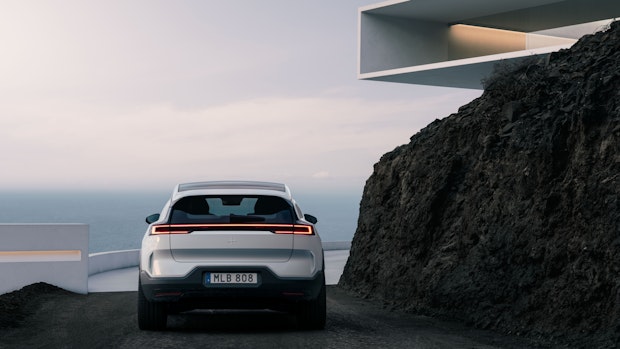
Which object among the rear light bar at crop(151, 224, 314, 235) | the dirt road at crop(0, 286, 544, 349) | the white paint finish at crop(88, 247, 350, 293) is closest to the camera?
the dirt road at crop(0, 286, 544, 349)

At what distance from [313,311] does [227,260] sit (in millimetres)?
1287

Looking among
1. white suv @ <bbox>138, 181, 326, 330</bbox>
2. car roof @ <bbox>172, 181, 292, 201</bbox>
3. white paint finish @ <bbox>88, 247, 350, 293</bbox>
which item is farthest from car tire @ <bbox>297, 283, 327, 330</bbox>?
white paint finish @ <bbox>88, 247, 350, 293</bbox>

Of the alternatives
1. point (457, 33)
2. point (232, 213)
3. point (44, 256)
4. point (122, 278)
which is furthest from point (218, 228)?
point (457, 33)

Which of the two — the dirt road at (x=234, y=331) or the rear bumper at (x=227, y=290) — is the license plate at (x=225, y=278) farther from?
the dirt road at (x=234, y=331)

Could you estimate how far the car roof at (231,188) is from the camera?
1095 centimetres

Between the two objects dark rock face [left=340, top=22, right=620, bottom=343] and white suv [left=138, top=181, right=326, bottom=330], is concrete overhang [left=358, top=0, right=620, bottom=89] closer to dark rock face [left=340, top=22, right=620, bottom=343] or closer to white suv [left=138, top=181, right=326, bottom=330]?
dark rock face [left=340, top=22, right=620, bottom=343]

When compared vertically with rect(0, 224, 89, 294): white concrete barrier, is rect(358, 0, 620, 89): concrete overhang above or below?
above

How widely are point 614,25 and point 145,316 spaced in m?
9.53

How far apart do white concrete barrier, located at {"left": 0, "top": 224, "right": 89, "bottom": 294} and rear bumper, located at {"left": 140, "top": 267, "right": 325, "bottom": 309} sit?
258 inches

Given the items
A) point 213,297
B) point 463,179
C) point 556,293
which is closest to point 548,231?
point 556,293

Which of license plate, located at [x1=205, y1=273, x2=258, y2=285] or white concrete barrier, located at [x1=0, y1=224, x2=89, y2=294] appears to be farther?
white concrete barrier, located at [x1=0, y1=224, x2=89, y2=294]

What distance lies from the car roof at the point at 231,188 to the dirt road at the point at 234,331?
1623 mm

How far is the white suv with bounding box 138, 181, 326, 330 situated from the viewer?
10.5m

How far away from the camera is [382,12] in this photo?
40.0m
